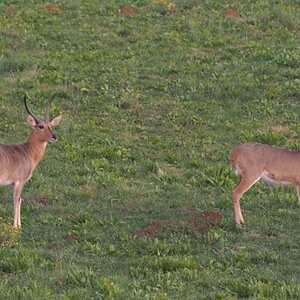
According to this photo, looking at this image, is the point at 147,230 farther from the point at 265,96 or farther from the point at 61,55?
the point at 61,55

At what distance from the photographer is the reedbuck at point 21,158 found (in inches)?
503

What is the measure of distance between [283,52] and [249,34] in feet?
7.95

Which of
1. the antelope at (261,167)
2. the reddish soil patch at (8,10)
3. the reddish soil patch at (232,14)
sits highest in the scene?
the antelope at (261,167)

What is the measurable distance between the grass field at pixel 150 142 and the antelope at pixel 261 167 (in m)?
0.46

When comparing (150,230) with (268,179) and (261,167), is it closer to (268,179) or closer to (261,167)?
(261,167)

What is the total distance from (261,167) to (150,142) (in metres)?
4.60

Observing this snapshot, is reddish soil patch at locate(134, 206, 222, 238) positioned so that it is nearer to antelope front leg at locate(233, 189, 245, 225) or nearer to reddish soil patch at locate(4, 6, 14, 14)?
antelope front leg at locate(233, 189, 245, 225)

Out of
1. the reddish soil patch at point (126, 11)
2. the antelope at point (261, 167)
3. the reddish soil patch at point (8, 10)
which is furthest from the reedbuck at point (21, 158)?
the reddish soil patch at point (8, 10)

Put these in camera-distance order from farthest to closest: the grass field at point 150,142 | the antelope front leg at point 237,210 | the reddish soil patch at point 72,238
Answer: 1. the antelope front leg at point 237,210
2. the reddish soil patch at point 72,238
3. the grass field at point 150,142

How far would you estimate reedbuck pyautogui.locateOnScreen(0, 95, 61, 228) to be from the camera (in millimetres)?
12781

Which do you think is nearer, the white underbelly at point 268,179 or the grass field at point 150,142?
the grass field at point 150,142

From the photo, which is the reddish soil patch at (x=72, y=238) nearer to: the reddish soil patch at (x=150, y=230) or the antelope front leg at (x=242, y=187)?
the reddish soil patch at (x=150, y=230)

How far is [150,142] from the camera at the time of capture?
1761 cm

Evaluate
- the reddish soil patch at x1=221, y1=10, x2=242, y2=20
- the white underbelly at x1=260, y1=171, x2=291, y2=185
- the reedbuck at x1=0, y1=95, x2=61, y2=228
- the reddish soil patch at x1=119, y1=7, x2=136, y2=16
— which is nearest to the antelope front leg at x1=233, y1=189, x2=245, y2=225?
the white underbelly at x1=260, y1=171, x2=291, y2=185
